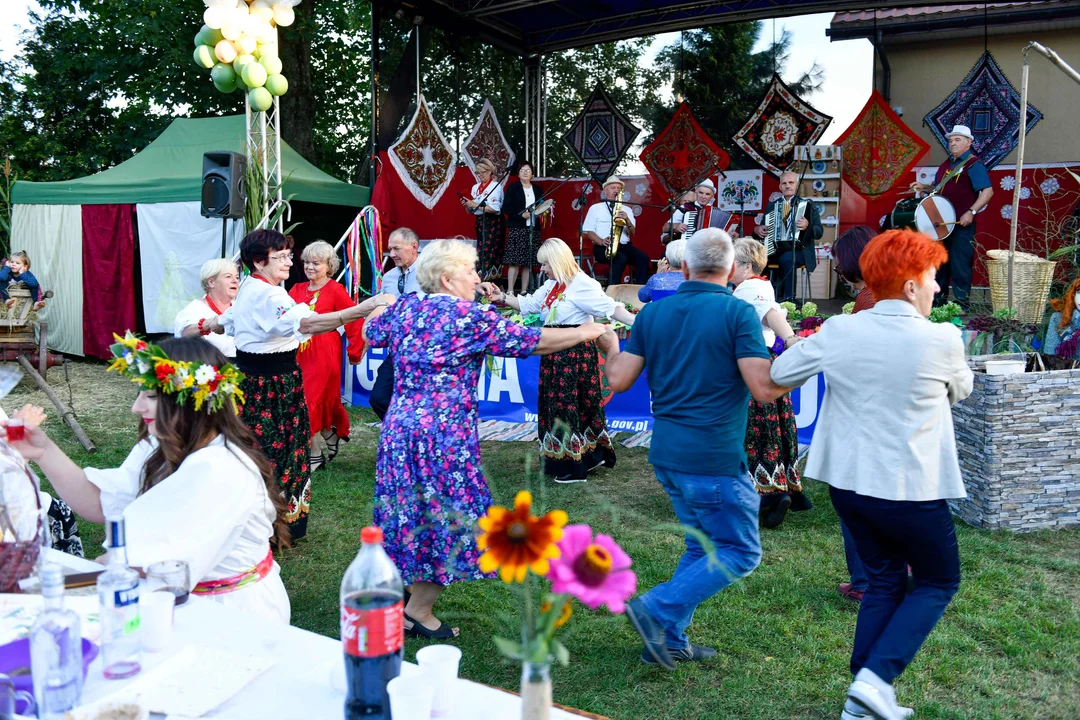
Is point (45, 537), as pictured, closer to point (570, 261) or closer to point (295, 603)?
point (295, 603)

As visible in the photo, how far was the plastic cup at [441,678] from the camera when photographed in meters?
1.50

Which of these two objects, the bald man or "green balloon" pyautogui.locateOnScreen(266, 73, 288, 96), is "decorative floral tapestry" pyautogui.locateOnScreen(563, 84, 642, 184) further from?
"green balloon" pyautogui.locateOnScreen(266, 73, 288, 96)

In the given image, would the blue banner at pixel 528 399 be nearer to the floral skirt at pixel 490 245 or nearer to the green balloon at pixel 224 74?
the green balloon at pixel 224 74

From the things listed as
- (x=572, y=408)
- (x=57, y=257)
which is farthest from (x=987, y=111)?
(x=57, y=257)

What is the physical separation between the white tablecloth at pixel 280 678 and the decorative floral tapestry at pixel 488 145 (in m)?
10.9

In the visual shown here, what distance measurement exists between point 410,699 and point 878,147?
1131 cm

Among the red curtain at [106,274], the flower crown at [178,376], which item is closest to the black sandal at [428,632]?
the flower crown at [178,376]

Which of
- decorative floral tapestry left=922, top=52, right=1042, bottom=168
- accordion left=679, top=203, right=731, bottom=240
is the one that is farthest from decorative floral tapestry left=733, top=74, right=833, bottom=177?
accordion left=679, top=203, right=731, bottom=240

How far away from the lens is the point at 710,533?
9.68 feet

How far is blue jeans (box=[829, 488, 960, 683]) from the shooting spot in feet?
8.03

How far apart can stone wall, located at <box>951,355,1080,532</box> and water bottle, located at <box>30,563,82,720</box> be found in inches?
168

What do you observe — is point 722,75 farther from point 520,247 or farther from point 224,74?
point 224,74

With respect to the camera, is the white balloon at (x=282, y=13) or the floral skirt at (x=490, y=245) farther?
the floral skirt at (x=490, y=245)

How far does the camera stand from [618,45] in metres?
13.5
